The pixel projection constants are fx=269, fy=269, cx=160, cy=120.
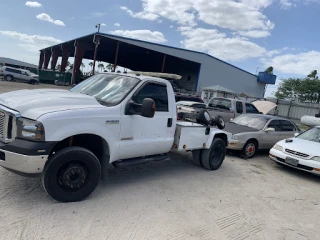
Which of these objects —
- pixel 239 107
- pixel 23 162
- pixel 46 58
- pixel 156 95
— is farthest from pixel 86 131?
pixel 46 58

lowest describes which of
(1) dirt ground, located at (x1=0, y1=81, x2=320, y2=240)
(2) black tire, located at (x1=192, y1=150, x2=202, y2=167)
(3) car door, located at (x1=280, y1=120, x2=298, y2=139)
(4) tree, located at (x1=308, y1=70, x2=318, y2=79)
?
(1) dirt ground, located at (x1=0, y1=81, x2=320, y2=240)

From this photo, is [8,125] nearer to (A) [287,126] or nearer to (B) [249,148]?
(B) [249,148]

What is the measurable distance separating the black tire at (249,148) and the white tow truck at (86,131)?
3.41 metres

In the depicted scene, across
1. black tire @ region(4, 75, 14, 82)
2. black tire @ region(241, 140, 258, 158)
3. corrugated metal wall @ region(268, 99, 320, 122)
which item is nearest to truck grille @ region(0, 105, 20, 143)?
black tire @ region(241, 140, 258, 158)

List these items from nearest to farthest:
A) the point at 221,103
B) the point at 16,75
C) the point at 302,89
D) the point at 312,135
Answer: the point at 312,135 < the point at 221,103 < the point at 16,75 < the point at 302,89

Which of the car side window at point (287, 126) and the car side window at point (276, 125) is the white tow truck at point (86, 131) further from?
the car side window at point (287, 126)

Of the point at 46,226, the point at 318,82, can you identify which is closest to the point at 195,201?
the point at 46,226

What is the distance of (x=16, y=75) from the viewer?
33250 millimetres

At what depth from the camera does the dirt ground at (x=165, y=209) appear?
3418 mm

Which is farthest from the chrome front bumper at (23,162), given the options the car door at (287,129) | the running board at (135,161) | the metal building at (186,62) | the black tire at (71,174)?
the metal building at (186,62)

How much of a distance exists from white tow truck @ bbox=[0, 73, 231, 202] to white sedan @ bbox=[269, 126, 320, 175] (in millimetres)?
3263

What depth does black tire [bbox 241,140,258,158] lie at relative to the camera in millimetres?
8484

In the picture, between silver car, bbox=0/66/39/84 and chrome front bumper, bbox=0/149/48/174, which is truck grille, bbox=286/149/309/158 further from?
silver car, bbox=0/66/39/84

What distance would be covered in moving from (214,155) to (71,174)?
3829 mm
